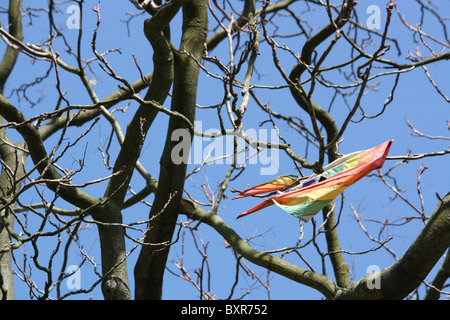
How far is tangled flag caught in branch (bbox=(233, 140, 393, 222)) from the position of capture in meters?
2.86

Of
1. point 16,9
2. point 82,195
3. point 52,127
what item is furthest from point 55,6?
point 82,195

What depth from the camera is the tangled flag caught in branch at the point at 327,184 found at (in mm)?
2863

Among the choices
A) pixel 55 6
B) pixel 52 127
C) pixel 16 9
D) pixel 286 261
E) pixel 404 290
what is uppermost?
pixel 55 6

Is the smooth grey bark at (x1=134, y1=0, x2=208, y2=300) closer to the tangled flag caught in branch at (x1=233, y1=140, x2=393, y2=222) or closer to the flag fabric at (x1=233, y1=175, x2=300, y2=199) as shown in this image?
the flag fabric at (x1=233, y1=175, x2=300, y2=199)

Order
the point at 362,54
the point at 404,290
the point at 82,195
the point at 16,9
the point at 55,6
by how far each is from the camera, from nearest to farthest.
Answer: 1. the point at 404,290
2. the point at 362,54
3. the point at 82,195
4. the point at 16,9
5. the point at 55,6

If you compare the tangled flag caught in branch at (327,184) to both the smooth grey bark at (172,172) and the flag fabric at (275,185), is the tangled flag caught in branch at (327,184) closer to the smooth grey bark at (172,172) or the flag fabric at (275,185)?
the flag fabric at (275,185)

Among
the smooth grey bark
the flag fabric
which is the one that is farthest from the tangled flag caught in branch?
the smooth grey bark

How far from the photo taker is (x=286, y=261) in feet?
11.0

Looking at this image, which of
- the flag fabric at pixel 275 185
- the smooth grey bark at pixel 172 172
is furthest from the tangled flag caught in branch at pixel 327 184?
the smooth grey bark at pixel 172 172

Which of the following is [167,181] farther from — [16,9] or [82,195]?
[16,9]

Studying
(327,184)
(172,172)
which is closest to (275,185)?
(327,184)

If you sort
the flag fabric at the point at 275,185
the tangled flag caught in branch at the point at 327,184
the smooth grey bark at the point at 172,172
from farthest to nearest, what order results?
the smooth grey bark at the point at 172,172 → the flag fabric at the point at 275,185 → the tangled flag caught in branch at the point at 327,184

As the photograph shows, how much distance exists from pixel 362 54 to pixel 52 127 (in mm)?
3235
